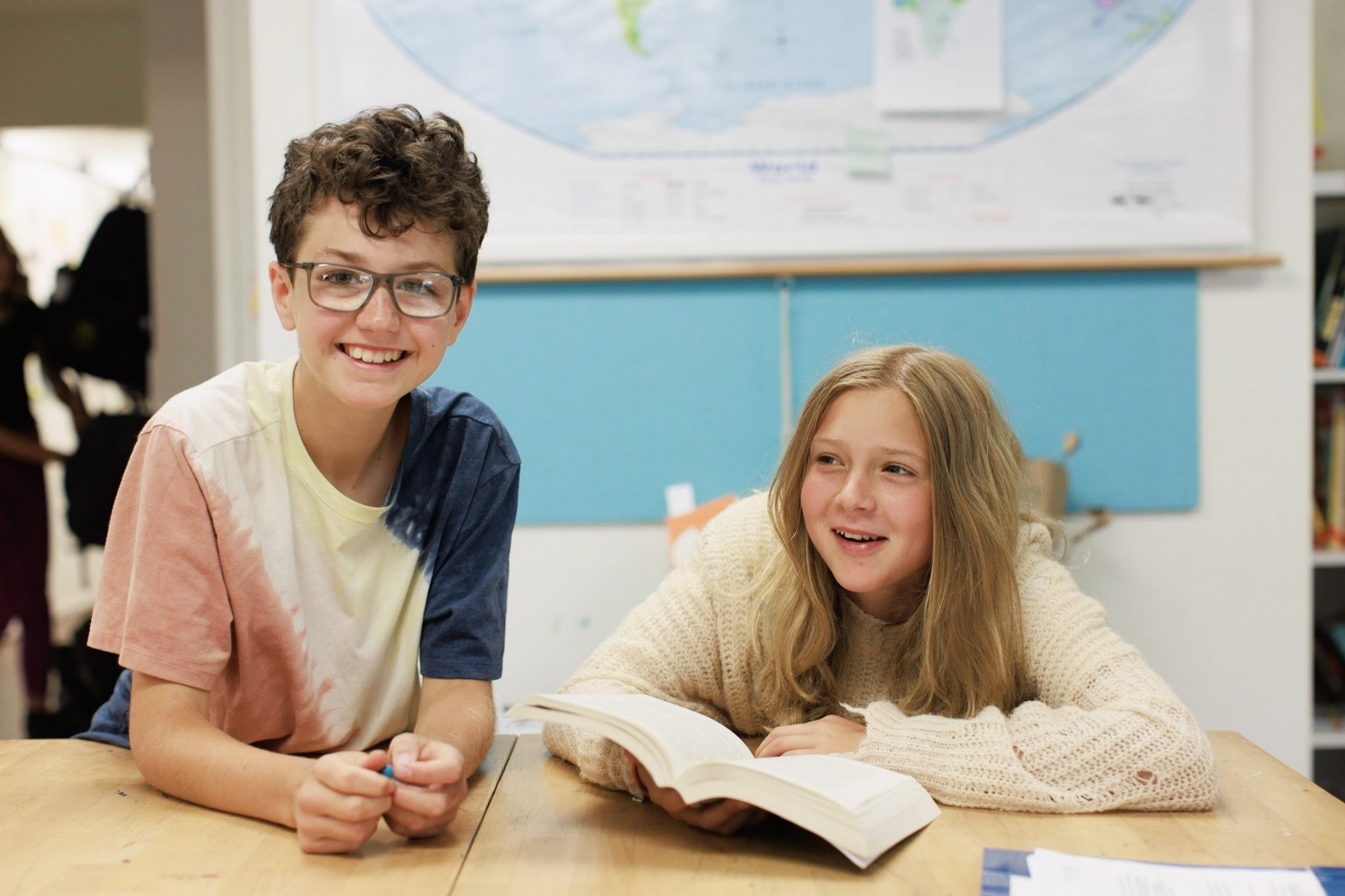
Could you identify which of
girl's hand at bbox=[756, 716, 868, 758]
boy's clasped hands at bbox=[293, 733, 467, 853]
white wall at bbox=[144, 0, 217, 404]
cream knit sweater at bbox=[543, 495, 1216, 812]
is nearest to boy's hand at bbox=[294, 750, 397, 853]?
boy's clasped hands at bbox=[293, 733, 467, 853]

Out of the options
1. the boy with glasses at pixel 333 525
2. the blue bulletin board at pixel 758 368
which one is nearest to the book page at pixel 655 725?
the boy with glasses at pixel 333 525

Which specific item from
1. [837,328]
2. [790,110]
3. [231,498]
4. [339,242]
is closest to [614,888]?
[231,498]

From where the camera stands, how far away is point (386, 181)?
1056 millimetres

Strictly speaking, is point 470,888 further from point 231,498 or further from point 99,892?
point 231,498

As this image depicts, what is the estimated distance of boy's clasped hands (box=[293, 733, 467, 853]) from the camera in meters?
0.85

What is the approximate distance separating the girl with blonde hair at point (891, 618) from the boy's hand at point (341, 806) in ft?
0.78

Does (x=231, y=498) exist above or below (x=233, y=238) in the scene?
below

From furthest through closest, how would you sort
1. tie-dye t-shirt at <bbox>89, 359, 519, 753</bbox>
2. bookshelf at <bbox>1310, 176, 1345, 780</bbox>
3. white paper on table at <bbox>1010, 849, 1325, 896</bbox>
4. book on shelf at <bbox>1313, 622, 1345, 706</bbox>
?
book on shelf at <bbox>1313, 622, 1345, 706</bbox>
bookshelf at <bbox>1310, 176, 1345, 780</bbox>
tie-dye t-shirt at <bbox>89, 359, 519, 753</bbox>
white paper on table at <bbox>1010, 849, 1325, 896</bbox>

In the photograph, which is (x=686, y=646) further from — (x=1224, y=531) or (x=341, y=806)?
(x=1224, y=531)

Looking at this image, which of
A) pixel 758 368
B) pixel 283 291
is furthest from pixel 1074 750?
pixel 758 368

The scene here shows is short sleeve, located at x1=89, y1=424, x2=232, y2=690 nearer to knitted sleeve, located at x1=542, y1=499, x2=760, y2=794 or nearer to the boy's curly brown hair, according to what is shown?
the boy's curly brown hair

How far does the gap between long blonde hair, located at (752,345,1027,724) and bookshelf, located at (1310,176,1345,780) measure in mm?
1223

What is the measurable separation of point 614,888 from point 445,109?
5.13 feet

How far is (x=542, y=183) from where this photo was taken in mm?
2037
